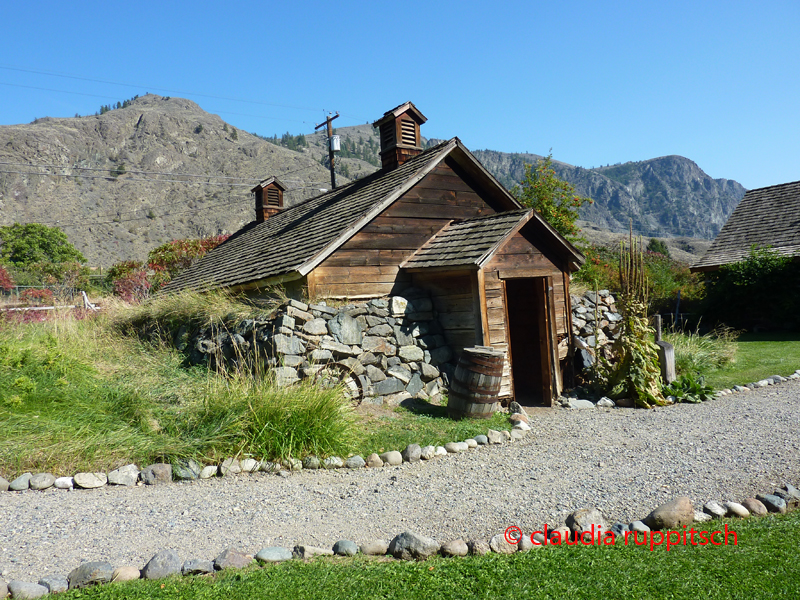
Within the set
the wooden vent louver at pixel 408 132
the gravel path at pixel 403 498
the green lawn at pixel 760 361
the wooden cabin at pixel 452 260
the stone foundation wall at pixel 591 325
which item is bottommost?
the green lawn at pixel 760 361

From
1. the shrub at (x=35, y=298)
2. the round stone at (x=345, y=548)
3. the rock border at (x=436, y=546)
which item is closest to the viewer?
the rock border at (x=436, y=546)

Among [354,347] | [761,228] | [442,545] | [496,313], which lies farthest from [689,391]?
[761,228]

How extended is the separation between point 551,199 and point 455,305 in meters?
10.6

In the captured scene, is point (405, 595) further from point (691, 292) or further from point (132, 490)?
point (691, 292)

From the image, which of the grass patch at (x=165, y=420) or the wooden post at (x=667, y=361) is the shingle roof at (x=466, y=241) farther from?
the wooden post at (x=667, y=361)

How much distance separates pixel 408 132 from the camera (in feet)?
40.0

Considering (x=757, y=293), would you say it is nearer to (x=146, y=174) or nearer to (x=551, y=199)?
(x=551, y=199)

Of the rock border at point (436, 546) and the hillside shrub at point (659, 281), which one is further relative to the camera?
the hillside shrub at point (659, 281)

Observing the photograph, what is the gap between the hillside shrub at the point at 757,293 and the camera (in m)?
16.3

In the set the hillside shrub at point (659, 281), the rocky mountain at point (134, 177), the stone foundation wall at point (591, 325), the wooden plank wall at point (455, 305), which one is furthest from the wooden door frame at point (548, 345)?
the rocky mountain at point (134, 177)

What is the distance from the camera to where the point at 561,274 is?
31.4 feet

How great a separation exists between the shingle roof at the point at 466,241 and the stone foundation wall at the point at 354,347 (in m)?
0.73

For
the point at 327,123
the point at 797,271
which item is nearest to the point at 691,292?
the point at 797,271

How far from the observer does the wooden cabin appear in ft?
28.2
